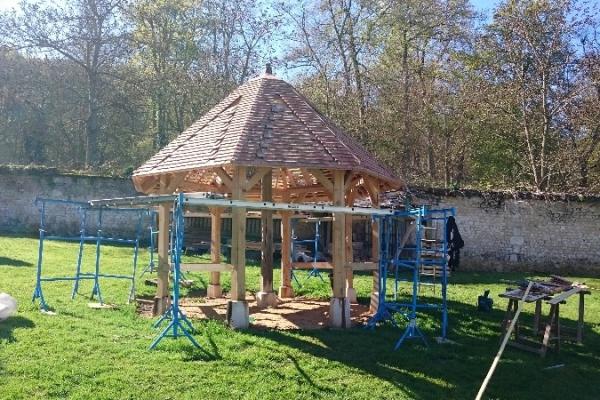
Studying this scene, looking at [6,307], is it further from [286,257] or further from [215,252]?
[286,257]

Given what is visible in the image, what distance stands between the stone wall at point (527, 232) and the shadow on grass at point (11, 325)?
1298cm

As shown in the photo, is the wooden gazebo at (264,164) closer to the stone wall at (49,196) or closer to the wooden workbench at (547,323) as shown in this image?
the wooden workbench at (547,323)

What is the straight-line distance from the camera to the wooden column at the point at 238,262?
28.2 ft

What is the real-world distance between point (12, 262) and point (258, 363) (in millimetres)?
9571

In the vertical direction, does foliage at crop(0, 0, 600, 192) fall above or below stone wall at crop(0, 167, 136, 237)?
above

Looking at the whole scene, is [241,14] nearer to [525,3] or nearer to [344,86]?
[344,86]

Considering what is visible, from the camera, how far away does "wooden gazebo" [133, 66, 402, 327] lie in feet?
28.5

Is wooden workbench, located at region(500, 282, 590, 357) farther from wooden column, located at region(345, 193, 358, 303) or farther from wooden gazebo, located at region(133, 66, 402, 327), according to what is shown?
wooden column, located at region(345, 193, 358, 303)

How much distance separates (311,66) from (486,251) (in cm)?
1162

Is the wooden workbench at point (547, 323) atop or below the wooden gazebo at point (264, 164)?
below

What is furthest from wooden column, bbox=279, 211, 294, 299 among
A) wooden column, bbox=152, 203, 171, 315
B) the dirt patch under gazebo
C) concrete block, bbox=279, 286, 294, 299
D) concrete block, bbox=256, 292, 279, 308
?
wooden column, bbox=152, 203, 171, 315

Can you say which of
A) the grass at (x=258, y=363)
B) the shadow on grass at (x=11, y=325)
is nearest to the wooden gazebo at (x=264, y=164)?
the grass at (x=258, y=363)

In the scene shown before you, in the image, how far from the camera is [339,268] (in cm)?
914

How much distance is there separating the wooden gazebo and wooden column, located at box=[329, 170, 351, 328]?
0.6 inches
